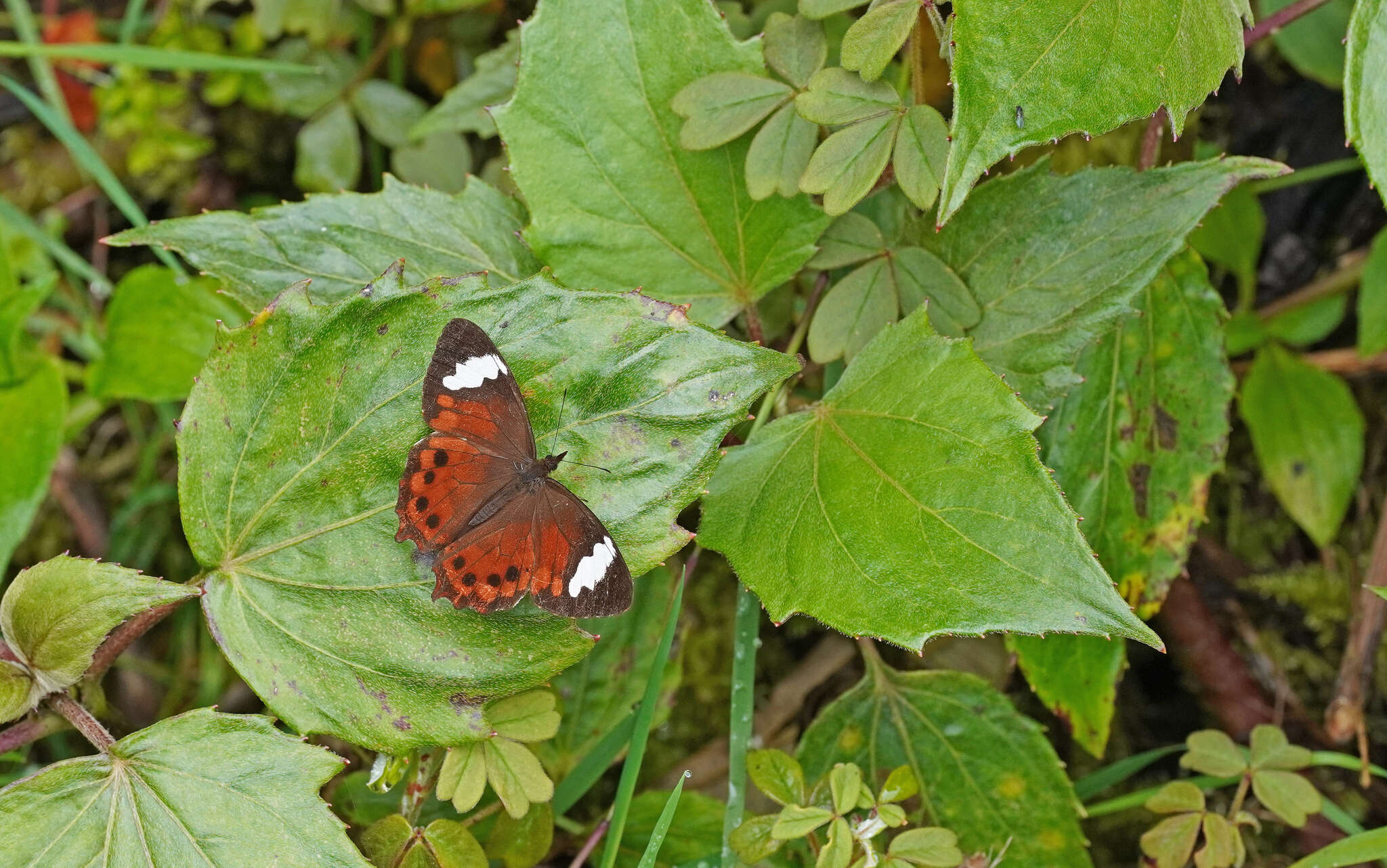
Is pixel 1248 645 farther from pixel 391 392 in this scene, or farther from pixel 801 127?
pixel 391 392

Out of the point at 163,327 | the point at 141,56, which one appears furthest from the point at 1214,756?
the point at 141,56

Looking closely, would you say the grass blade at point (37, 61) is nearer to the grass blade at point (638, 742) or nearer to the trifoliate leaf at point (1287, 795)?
the grass blade at point (638, 742)

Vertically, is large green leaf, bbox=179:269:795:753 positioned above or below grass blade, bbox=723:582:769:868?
above

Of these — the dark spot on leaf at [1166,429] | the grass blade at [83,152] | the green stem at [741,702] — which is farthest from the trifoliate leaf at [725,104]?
the grass blade at [83,152]

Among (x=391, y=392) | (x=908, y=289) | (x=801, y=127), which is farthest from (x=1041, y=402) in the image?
(x=391, y=392)

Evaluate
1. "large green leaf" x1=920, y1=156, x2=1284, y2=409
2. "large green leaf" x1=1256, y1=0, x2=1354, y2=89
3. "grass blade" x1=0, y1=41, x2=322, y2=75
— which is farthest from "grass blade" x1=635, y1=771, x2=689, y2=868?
"large green leaf" x1=1256, y1=0, x2=1354, y2=89

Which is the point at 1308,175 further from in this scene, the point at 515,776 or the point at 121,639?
the point at 121,639

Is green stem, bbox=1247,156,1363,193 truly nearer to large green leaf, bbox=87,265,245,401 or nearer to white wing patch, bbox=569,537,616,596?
white wing patch, bbox=569,537,616,596
